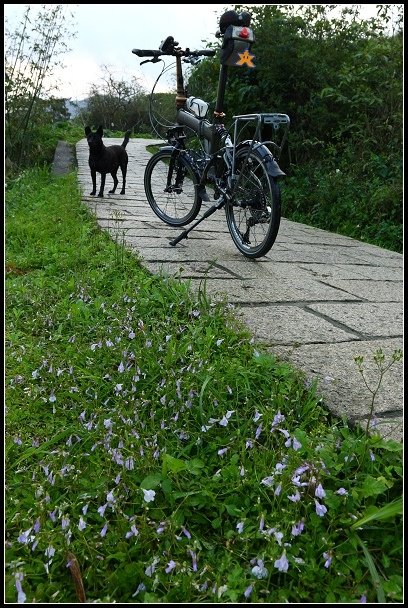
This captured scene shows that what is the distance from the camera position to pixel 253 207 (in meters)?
3.86

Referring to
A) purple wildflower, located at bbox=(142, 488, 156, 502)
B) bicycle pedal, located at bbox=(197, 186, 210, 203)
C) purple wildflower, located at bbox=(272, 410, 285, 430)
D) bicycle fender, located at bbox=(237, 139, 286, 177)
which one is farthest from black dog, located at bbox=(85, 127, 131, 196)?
purple wildflower, located at bbox=(142, 488, 156, 502)

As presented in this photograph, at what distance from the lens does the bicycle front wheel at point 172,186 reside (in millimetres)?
4758

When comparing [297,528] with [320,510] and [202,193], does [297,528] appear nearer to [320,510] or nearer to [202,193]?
[320,510]

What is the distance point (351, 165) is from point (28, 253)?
4296 millimetres

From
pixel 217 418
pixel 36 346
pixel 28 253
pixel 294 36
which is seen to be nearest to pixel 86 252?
pixel 28 253

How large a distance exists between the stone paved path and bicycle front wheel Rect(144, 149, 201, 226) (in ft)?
0.51

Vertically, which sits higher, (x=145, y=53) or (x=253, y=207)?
(x=145, y=53)

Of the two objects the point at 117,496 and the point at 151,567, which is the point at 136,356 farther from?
the point at 151,567

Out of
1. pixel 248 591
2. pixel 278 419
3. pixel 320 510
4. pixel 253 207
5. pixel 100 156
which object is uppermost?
pixel 100 156

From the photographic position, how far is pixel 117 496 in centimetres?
147

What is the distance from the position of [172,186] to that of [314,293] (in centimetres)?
214

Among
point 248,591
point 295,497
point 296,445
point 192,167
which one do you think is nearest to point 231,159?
point 192,167

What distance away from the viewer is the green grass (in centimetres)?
129

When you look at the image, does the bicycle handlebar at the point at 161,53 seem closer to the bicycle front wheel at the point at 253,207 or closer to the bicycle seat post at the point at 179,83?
the bicycle seat post at the point at 179,83
